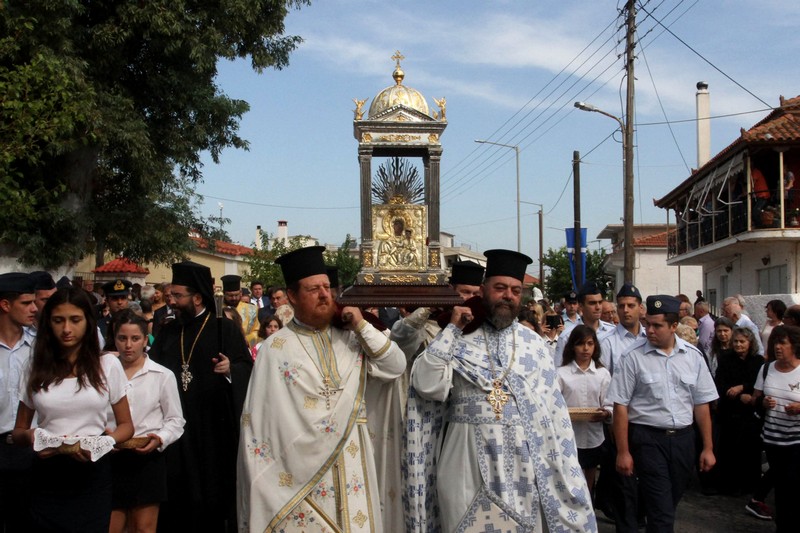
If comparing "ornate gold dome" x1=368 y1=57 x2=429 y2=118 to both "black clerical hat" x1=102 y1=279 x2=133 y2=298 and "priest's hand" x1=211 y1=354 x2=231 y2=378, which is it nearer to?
"priest's hand" x1=211 y1=354 x2=231 y2=378

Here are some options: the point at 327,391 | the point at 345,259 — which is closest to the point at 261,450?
the point at 327,391

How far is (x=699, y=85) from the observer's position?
3731 cm

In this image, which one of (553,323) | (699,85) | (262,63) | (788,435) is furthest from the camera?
(699,85)

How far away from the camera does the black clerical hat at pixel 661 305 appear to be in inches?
262

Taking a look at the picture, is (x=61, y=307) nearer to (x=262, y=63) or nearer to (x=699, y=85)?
(x=262, y=63)

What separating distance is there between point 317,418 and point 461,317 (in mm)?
991

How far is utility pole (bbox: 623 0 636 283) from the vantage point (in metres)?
20.9

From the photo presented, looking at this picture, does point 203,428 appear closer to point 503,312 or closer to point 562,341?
point 503,312

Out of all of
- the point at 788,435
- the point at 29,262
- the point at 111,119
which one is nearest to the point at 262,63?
the point at 111,119

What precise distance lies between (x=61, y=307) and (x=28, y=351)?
1086mm

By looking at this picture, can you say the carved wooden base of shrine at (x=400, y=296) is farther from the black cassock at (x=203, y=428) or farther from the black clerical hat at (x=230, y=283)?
the black clerical hat at (x=230, y=283)

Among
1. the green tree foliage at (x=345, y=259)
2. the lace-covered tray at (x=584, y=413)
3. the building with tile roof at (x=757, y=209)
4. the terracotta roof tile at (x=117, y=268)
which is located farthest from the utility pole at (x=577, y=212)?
the lace-covered tray at (x=584, y=413)

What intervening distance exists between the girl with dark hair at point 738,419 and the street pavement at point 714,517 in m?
0.23

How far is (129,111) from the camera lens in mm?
18516
